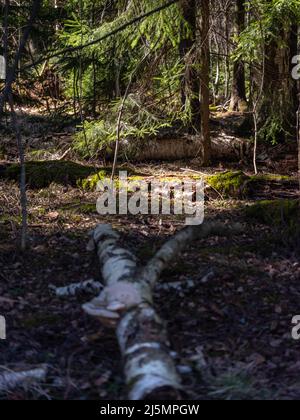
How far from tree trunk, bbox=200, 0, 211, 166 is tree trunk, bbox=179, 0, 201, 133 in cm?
19

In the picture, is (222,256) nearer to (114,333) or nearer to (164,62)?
(114,333)

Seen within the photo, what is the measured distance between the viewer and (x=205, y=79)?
11016 millimetres

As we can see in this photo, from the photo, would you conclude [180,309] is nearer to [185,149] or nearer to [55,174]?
[55,174]

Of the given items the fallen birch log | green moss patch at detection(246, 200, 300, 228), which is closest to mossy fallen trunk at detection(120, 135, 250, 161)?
green moss patch at detection(246, 200, 300, 228)

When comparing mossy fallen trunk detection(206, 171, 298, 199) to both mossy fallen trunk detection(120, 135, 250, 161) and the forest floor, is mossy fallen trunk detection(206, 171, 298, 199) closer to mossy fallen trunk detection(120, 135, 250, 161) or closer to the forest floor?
the forest floor

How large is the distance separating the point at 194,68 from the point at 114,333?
7703mm

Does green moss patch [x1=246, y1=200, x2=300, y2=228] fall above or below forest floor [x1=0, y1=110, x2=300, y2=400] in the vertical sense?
above

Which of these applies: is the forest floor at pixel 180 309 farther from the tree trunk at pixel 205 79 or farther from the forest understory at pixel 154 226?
the tree trunk at pixel 205 79

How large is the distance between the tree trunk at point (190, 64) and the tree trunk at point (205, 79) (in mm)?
186

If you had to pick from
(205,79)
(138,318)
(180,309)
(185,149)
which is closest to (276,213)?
(180,309)

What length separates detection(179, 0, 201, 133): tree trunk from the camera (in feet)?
35.2

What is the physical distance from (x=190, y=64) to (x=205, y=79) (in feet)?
A: 1.59

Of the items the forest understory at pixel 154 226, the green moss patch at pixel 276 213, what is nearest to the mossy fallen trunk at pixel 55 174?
the forest understory at pixel 154 226
